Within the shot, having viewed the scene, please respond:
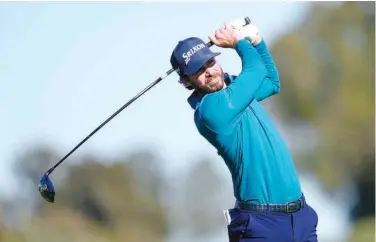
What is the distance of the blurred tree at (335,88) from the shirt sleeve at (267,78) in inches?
303

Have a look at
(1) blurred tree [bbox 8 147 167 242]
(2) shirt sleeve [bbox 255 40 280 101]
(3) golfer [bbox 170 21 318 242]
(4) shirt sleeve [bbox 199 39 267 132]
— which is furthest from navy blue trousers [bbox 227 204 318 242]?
(1) blurred tree [bbox 8 147 167 242]

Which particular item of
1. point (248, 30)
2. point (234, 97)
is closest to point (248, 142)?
point (234, 97)

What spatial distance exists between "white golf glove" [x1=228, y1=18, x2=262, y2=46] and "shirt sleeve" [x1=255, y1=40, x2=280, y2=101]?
4 cm

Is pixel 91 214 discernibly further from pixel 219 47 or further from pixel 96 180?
pixel 219 47

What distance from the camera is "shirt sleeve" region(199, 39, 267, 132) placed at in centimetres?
447

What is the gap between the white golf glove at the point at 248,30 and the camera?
466cm

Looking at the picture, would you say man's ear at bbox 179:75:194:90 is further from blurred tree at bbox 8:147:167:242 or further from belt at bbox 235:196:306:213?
blurred tree at bbox 8:147:167:242

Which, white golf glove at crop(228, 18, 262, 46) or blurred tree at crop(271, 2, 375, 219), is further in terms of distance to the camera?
blurred tree at crop(271, 2, 375, 219)

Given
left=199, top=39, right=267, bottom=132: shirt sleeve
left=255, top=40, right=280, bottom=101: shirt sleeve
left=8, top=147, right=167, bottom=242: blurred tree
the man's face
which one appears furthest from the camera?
left=8, top=147, right=167, bottom=242: blurred tree

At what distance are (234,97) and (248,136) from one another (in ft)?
0.64

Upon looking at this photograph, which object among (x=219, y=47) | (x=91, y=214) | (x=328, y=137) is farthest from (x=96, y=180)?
(x=219, y=47)

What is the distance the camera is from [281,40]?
40.6 ft

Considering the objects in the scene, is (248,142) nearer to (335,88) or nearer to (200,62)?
(200,62)

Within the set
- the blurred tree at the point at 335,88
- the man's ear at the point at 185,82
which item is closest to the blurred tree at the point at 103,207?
the blurred tree at the point at 335,88
